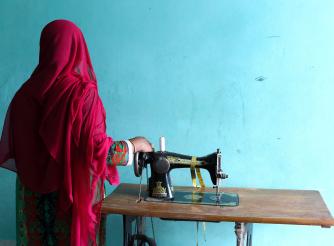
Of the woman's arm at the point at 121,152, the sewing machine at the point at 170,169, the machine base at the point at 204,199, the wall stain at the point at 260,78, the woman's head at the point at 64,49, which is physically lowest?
the machine base at the point at 204,199

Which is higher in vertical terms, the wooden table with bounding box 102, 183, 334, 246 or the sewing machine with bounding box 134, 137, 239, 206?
the sewing machine with bounding box 134, 137, 239, 206

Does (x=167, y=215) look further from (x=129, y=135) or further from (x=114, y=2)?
(x=114, y=2)

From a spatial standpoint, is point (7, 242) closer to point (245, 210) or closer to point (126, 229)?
point (126, 229)

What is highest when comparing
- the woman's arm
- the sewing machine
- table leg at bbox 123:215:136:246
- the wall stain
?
the wall stain

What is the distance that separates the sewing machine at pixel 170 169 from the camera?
2025mm

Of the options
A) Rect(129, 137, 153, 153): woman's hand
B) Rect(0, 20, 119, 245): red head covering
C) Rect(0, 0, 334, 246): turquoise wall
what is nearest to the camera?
Rect(0, 20, 119, 245): red head covering

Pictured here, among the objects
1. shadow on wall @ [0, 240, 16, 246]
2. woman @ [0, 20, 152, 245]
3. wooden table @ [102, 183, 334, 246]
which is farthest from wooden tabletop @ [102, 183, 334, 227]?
shadow on wall @ [0, 240, 16, 246]

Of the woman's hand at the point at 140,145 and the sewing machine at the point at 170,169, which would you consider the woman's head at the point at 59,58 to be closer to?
the woman's hand at the point at 140,145

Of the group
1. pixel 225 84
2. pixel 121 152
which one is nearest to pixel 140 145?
pixel 121 152

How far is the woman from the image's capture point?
1802 millimetres

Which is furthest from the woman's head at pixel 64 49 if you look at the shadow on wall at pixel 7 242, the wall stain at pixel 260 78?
the shadow on wall at pixel 7 242

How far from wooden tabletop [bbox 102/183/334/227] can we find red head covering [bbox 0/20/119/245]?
16 centimetres

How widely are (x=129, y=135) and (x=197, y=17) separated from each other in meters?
0.76

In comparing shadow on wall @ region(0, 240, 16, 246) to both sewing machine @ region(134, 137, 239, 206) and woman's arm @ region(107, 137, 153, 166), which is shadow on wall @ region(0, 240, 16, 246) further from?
woman's arm @ region(107, 137, 153, 166)
